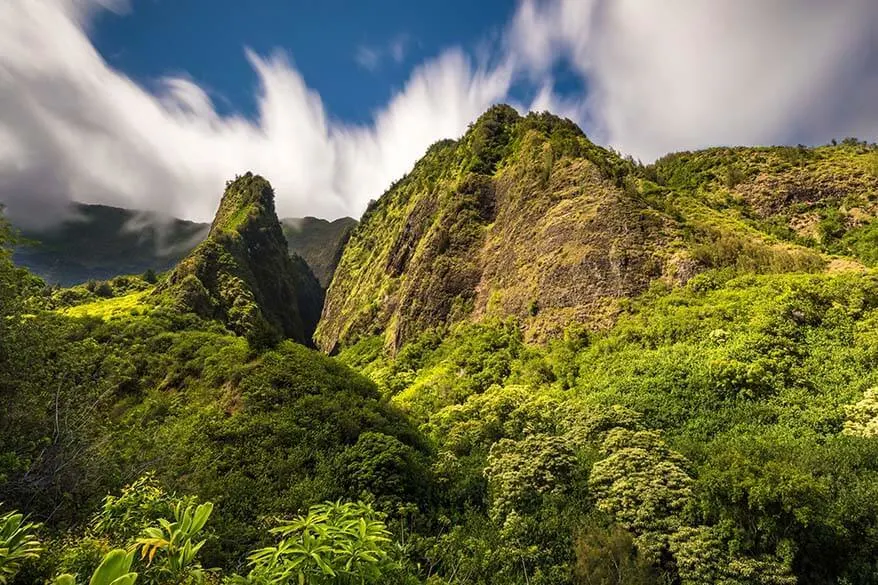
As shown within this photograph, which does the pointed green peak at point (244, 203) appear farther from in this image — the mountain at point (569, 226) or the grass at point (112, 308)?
Answer: the mountain at point (569, 226)

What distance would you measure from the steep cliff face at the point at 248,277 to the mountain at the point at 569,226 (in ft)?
52.4

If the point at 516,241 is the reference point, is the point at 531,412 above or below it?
below

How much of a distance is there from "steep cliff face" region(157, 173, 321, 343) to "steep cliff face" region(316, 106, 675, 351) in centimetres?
1430

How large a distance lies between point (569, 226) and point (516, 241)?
22.9 ft

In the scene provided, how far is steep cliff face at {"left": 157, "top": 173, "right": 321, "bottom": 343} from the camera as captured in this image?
54250mm

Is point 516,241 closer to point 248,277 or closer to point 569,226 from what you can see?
point 569,226

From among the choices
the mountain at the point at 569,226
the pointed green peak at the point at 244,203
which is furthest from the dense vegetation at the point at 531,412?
the pointed green peak at the point at 244,203

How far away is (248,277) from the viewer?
71125mm

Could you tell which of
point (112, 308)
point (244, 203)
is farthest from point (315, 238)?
point (112, 308)

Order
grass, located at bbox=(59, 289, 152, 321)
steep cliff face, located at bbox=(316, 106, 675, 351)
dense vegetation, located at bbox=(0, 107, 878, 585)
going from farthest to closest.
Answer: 1. grass, located at bbox=(59, 289, 152, 321)
2. steep cliff face, located at bbox=(316, 106, 675, 351)
3. dense vegetation, located at bbox=(0, 107, 878, 585)

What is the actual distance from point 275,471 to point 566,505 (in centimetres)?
1160

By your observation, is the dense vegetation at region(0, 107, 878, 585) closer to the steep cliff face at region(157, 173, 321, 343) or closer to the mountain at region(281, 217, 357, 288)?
the steep cliff face at region(157, 173, 321, 343)

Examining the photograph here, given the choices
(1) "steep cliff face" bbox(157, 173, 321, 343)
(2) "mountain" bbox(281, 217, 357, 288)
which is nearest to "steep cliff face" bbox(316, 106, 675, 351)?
(1) "steep cliff face" bbox(157, 173, 321, 343)

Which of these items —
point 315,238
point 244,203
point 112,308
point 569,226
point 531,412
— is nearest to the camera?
point 531,412
